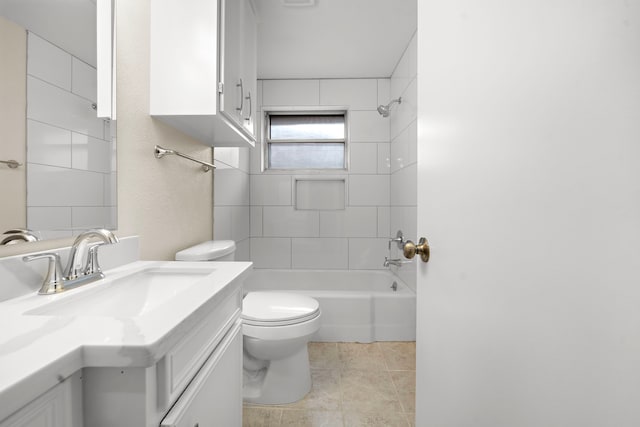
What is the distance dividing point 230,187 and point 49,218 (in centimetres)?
160

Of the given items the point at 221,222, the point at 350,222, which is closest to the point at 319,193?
the point at 350,222

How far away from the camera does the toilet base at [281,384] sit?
1614 mm

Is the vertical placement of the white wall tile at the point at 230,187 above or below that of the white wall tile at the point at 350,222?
above

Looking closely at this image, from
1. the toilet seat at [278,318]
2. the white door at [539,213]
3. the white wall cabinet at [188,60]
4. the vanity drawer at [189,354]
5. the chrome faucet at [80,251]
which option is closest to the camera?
the white door at [539,213]

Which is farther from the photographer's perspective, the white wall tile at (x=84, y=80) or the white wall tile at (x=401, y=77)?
the white wall tile at (x=401, y=77)

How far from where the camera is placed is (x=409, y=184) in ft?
7.80

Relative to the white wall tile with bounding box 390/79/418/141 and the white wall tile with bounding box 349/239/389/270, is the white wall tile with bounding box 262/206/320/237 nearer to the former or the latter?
the white wall tile with bounding box 349/239/389/270

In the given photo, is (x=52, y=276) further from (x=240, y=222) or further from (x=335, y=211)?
(x=335, y=211)

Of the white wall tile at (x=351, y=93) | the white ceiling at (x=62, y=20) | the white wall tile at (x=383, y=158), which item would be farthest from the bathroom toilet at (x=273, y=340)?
the white wall tile at (x=351, y=93)

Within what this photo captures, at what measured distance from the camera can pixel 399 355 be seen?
2143mm

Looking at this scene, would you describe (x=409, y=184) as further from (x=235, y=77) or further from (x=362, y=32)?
(x=235, y=77)

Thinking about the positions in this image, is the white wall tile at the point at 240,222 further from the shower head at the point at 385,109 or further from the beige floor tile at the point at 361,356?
the shower head at the point at 385,109

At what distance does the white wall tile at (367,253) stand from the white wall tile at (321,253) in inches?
2.7

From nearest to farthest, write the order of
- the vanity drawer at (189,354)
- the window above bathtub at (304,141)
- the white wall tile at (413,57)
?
the vanity drawer at (189,354), the white wall tile at (413,57), the window above bathtub at (304,141)
